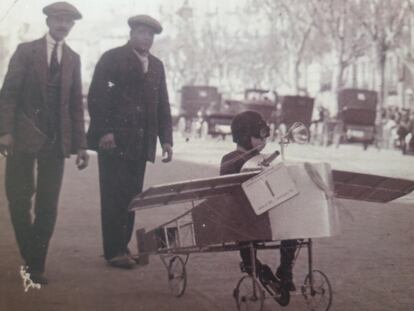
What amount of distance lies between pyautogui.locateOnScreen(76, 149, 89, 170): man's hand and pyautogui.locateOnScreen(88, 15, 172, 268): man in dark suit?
0.48ft

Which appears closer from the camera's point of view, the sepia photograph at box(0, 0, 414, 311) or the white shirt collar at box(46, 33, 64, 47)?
the sepia photograph at box(0, 0, 414, 311)

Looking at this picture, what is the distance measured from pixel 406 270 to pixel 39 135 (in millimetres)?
2256

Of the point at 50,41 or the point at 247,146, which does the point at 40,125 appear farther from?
the point at 247,146

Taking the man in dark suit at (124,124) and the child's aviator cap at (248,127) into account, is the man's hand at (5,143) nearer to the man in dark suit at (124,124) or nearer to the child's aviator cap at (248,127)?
the man in dark suit at (124,124)

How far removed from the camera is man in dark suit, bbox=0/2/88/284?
4.96m

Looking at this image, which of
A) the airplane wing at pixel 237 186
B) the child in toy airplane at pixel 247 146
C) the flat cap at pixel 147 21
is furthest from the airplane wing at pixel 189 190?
the flat cap at pixel 147 21

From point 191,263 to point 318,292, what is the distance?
106cm

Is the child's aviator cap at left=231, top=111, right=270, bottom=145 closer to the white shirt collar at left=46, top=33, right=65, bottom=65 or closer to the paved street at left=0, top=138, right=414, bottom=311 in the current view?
the paved street at left=0, top=138, right=414, bottom=311

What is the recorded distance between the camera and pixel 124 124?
17.1 feet

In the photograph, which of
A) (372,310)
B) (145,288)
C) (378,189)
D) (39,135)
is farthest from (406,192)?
(39,135)

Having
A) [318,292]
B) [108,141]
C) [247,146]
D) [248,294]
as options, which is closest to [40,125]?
[108,141]

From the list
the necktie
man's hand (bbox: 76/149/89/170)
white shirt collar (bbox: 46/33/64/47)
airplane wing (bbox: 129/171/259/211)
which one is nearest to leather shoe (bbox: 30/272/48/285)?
man's hand (bbox: 76/149/89/170)

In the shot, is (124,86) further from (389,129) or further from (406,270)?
(389,129)

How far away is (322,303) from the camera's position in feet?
14.8
